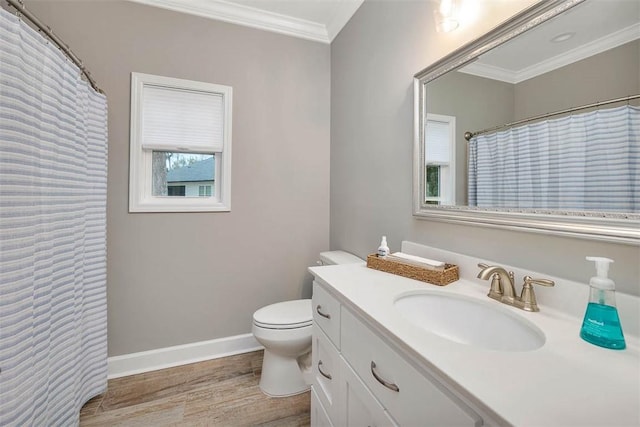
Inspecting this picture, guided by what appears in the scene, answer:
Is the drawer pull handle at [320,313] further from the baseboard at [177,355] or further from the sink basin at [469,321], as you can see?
the baseboard at [177,355]

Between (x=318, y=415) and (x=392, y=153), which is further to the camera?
(x=392, y=153)

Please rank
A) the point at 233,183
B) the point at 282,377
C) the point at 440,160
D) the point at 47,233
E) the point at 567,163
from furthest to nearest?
1. the point at 233,183
2. the point at 282,377
3. the point at 440,160
4. the point at 47,233
5. the point at 567,163

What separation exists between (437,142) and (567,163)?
526 millimetres

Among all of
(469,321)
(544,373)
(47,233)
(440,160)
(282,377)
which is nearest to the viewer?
(544,373)

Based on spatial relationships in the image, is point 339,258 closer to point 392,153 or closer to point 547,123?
point 392,153

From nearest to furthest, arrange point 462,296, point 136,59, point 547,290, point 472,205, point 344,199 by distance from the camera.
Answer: point 547,290 → point 462,296 → point 472,205 → point 136,59 → point 344,199

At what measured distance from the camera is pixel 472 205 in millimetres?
1107

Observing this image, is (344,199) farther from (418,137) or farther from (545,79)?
(545,79)

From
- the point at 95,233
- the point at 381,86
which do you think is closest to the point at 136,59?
the point at 95,233

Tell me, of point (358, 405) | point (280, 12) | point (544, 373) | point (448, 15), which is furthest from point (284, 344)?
point (280, 12)

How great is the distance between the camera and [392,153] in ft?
5.16

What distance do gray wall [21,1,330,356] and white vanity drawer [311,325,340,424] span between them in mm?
1062

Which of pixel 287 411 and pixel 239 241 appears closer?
pixel 287 411

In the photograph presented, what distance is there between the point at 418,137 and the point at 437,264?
61 cm
